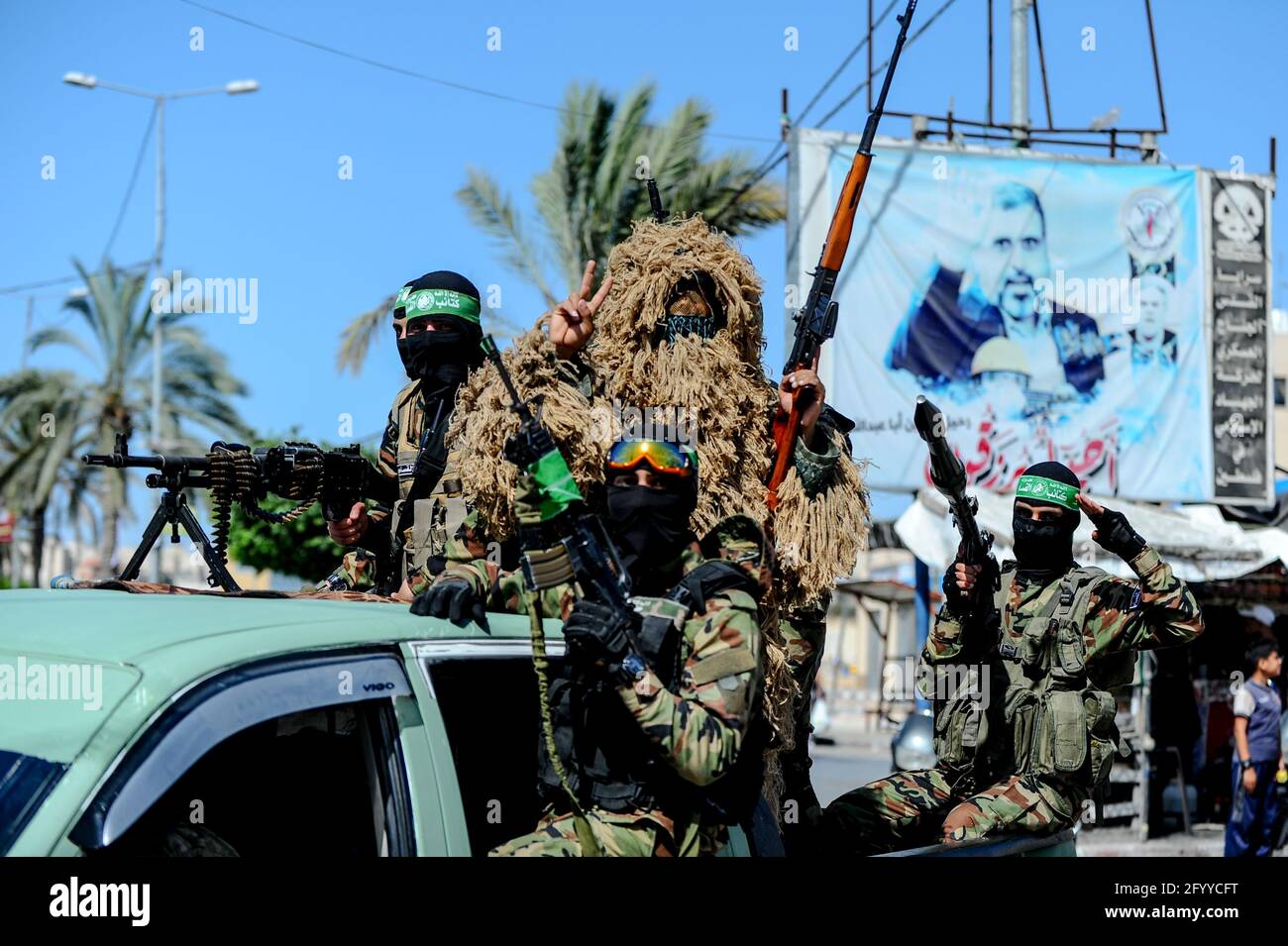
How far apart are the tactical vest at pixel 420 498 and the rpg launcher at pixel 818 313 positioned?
90cm

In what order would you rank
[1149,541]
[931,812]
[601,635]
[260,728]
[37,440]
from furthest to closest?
1. [37,440]
2. [1149,541]
3. [931,812]
4. [601,635]
5. [260,728]

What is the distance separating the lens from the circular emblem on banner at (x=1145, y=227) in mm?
15234

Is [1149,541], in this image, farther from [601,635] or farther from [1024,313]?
[601,635]

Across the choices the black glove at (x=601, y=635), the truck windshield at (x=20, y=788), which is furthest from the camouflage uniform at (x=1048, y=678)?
the truck windshield at (x=20, y=788)

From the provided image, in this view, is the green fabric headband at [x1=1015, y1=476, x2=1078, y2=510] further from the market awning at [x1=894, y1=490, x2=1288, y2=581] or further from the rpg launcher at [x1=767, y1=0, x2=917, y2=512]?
the market awning at [x1=894, y1=490, x2=1288, y2=581]

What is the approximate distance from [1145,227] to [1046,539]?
35.7ft

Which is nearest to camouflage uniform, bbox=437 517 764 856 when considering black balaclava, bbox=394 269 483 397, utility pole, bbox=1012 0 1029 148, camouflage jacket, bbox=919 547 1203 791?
black balaclava, bbox=394 269 483 397

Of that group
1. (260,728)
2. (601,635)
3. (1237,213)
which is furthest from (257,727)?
(1237,213)

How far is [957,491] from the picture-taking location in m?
4.98

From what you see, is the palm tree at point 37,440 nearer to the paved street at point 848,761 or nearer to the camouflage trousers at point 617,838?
the paved street at point 848,761

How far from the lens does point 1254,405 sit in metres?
15.3

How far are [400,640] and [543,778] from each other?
0.56 meters
